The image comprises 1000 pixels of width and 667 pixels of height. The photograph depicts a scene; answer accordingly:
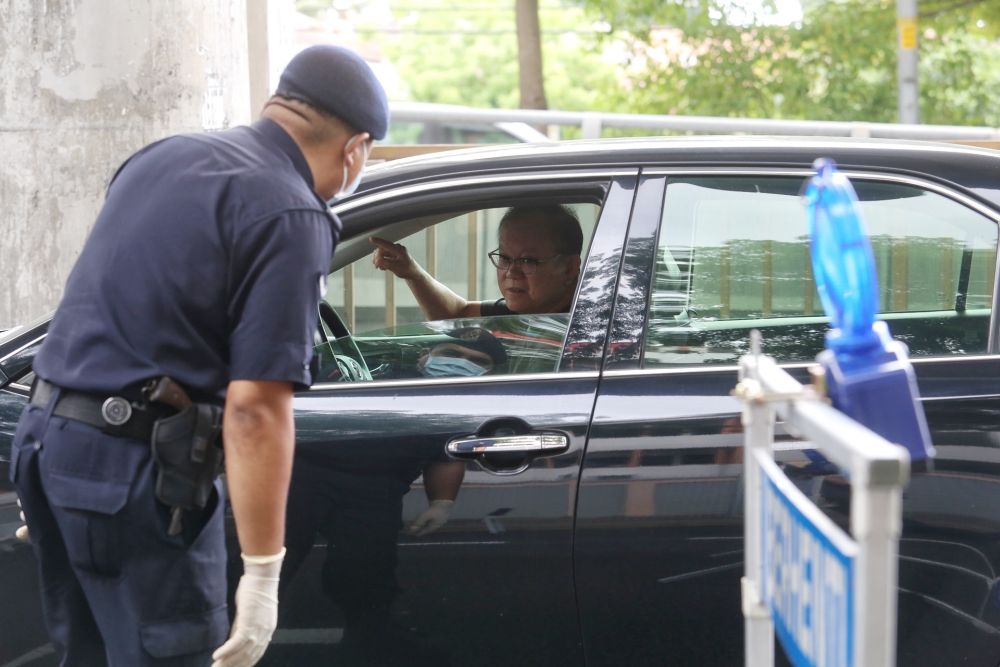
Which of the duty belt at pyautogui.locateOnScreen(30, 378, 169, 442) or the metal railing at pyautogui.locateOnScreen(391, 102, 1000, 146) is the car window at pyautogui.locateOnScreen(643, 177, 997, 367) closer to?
the duty belt at pyautogui.locateOnScreen(30, 378, 169, 442)

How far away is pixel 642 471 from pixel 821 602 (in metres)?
1.14

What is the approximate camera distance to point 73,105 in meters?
4.63

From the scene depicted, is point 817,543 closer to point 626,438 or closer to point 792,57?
point 626,438

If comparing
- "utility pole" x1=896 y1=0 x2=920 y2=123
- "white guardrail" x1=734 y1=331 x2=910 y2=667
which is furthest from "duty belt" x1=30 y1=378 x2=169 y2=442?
"utility pole" x1=896 y1=0 x2=920 y2=123

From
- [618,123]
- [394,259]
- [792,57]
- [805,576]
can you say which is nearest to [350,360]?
[394,259]

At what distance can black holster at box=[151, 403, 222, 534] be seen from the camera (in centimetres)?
222

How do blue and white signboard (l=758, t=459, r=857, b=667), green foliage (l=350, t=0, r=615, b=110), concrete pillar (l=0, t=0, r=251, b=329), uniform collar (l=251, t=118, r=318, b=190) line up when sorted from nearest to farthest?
blue and white signboard (l=758, t=459, r=857, b=667)
uniform collar (l=251, t=118, r=318, b=190)
concrete pillar (l=0, t=0, r=251, b=329)
green foliage (l=350, t=0, r=615, b=110)

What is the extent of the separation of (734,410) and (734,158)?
0.62m

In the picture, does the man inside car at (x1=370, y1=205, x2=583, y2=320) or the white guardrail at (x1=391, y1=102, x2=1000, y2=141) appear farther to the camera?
the white guardrail at (x1=391, y1=102, x2=1000, y2=141)

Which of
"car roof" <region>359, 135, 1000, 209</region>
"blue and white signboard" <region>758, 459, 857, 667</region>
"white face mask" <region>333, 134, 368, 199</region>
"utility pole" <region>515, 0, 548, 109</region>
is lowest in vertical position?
"blue and white signboard" <region>758, 459, 857, 667</region>

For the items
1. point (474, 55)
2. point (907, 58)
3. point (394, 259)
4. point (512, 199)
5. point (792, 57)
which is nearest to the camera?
point (512, 199)

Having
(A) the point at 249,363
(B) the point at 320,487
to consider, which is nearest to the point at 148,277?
(A) the point at 249,363

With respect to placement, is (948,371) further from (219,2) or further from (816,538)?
(219,2)

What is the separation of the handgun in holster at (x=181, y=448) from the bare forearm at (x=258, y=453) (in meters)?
0.07
